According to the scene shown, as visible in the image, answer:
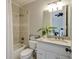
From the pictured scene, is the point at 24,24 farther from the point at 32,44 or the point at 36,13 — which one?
the point at 32,44

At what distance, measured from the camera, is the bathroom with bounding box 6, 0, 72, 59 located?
7.56 feet

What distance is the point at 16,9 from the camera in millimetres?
3355

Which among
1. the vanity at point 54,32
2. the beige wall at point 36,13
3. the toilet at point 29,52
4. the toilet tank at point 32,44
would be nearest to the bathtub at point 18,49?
the toilet at point 29,52

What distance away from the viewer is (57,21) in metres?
2.62

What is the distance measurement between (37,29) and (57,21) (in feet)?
2.48

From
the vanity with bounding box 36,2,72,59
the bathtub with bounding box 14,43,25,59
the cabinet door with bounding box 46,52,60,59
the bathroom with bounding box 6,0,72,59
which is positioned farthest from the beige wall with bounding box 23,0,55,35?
the cabinet door with bounding box 46,52,60,59

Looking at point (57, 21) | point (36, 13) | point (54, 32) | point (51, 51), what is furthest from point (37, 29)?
point (51, 51)

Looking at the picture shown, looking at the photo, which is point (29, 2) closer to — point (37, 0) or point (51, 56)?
point (37, 0)

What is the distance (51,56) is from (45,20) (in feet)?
3.56

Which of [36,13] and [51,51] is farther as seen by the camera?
[36,13]

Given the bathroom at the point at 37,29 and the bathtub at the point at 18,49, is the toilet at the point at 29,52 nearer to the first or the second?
the bathroom at the point at 37,29

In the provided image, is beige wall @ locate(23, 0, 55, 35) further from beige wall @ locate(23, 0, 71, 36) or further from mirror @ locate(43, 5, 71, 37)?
mirror @ locate(43, 5, 71, 37)

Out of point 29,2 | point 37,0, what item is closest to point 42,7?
point 37,0

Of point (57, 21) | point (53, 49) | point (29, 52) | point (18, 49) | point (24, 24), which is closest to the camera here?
point (53, 49)
